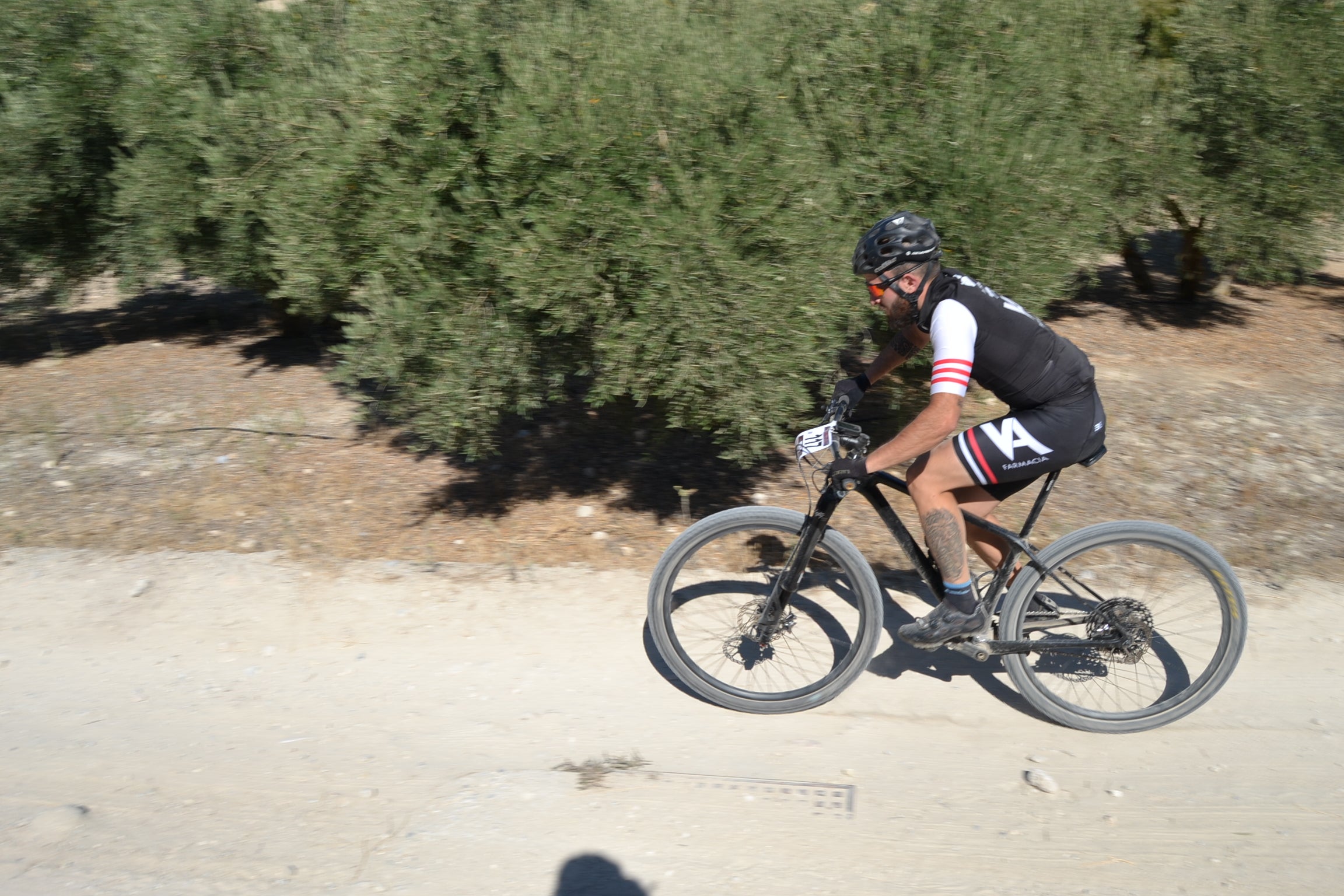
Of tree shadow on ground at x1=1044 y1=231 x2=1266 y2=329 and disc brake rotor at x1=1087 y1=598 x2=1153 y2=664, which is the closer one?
disc brake rotor at x1=1087 y1=598 x2=1153 y2=664

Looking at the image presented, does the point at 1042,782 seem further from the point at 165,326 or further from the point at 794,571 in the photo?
the point at 165,326

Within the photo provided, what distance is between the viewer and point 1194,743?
411cm

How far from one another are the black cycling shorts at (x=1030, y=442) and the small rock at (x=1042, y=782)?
112 centimetres

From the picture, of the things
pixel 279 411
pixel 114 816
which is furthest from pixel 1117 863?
pixel 279 411

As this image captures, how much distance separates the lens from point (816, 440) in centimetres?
401

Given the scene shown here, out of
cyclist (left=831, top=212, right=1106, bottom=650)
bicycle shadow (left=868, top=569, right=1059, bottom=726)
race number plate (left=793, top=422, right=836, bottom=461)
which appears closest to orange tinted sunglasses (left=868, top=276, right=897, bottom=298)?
cyclist (left=831, top=212, right=1106, bottom=650)

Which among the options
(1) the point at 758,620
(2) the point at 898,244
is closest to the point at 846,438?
(2) the point at 898,244

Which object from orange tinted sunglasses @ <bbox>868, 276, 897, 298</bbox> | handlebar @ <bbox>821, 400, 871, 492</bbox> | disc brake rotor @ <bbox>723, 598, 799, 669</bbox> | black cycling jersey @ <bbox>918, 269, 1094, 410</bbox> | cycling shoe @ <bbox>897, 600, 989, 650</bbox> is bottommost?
disc brake rotor @ <bbox>723, 598, 799, 669</bbox>

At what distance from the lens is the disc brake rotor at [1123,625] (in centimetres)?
414

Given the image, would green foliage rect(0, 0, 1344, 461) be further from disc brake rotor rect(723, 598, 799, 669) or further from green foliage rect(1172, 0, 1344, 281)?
green foliage rect(1172, 0, 1344, 281)

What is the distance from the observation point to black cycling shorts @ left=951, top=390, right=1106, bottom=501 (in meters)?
3.95

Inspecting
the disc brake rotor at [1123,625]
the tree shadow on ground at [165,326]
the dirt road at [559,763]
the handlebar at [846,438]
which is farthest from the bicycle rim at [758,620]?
the tree shadow on ground at [165,326]

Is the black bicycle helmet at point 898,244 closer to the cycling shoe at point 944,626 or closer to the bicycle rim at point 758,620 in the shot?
the bicycle rim at point 758,620

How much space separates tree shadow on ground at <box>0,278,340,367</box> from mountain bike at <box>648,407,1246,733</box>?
219 inches
